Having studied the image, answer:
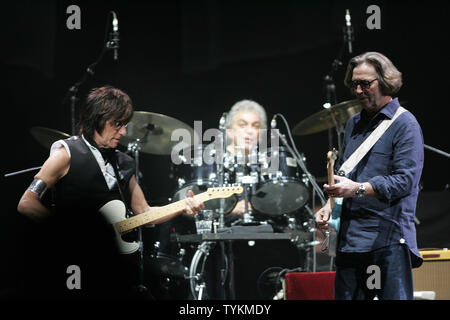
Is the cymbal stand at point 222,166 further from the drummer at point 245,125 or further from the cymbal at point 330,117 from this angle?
the cymbal at point 330,117

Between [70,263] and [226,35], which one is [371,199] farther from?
[226,35]

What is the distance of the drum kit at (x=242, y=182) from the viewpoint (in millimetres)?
5094

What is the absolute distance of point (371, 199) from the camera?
291cm

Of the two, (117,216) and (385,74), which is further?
(117,216)

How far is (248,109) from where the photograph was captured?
20.5 feet

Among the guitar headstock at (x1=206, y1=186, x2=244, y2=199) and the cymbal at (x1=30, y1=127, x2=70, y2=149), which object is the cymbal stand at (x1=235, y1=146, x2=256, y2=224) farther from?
the cymbal at (x1=30, y1=127, x2=70, y2=149)

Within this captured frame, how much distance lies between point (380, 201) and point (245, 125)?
339cm

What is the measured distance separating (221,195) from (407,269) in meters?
1.73

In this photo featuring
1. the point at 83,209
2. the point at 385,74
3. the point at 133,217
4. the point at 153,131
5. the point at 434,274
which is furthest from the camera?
the point at 153,131

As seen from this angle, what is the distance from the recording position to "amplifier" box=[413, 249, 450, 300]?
436 cm

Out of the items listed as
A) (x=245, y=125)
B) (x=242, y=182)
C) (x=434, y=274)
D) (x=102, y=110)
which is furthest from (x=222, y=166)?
(x=434, y=274)

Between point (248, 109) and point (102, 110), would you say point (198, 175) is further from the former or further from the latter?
point (102, 110)

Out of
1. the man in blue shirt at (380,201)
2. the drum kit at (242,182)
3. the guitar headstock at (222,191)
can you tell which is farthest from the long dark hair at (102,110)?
the man in blue shirt at (380,201)
